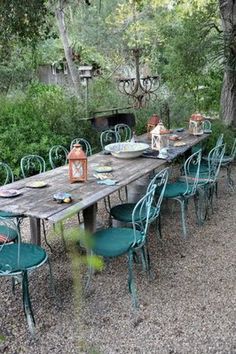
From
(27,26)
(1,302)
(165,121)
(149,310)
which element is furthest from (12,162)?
(149,310)

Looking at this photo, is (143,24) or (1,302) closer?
(1,302)

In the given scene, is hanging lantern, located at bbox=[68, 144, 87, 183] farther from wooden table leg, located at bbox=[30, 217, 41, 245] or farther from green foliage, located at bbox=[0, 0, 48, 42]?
green foliage, located at bbox=[0, 0, 48, 42]

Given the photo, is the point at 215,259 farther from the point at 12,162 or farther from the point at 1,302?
the point at 12,162

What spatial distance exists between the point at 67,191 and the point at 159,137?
1.46m

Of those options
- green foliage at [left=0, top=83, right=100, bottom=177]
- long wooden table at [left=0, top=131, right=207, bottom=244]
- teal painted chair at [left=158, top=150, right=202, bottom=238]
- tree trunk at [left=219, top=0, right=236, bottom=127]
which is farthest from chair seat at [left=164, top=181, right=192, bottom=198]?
tree trunk at [left=219, top=0, right=236, bottom=127]

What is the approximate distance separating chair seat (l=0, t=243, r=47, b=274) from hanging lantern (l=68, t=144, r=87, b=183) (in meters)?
0.61

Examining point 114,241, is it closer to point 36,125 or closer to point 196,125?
point 196,125

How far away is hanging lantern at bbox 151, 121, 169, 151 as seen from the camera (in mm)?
3926

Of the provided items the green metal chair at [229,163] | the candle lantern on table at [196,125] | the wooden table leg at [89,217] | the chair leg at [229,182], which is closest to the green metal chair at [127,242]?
the wooden table leg at [89,217]

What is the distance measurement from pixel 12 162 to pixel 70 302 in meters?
3.08

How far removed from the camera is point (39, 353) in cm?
222

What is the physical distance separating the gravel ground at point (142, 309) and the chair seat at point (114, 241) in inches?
8.2

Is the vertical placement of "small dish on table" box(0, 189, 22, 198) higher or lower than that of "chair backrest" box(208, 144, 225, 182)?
higher

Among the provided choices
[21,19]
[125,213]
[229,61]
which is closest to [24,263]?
[125,213]
